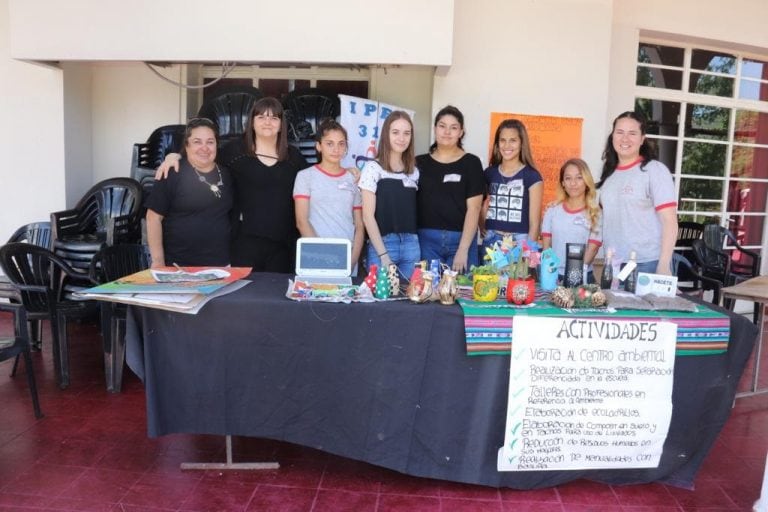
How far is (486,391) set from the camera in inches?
106

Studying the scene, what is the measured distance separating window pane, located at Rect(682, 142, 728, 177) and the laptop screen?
5019mm

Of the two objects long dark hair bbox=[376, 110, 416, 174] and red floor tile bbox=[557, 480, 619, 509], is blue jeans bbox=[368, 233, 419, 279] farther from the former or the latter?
red floor tile bbox=[557, 480, 619, 509]

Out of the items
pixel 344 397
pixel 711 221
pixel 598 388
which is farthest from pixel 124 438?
pixel 711 221

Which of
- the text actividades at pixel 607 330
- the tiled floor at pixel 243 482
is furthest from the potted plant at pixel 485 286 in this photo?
the tiled floor at pixel 243 482

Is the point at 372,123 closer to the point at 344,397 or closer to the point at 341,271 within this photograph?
the point at 341,271

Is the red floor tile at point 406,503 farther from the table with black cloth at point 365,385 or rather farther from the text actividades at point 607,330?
the text actividades at point 607,330

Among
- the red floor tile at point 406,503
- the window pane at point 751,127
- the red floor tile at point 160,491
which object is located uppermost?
the window pane at point 751,127

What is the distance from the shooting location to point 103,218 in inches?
213

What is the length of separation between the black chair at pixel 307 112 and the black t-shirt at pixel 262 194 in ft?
6.40

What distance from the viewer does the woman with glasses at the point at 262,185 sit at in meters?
3.59

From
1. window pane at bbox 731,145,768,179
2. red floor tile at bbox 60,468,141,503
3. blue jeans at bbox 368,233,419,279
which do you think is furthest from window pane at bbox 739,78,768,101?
red floor tile at bbox 60,468,141,503

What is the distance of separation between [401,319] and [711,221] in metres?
5.53

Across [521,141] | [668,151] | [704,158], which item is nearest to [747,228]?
[704,158]

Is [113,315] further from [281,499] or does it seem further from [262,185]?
[281,499]
